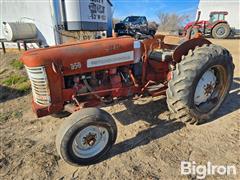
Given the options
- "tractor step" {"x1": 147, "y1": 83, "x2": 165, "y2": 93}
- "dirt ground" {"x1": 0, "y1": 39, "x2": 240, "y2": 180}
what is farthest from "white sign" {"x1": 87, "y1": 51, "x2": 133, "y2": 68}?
"dirt ground" {"x1": 0, "y1": 39, "x2": 240, "y2": 180}

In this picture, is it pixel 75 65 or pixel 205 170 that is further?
pixel 75 65

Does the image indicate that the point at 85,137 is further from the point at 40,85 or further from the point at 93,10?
the point at 93,10

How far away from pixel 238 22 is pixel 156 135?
803 inches

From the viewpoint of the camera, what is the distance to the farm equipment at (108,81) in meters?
2.87

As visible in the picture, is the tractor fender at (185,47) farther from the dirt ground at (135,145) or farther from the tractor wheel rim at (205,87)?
the dirt ground at (135,145)

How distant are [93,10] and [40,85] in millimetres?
9759

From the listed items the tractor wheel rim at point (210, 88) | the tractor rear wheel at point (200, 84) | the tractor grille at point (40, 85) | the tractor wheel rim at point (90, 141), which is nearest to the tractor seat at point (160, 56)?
the tractor rear wheel at point (200, 84)

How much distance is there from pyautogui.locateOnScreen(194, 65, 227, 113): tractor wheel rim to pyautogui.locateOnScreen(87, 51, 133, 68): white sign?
1171mm

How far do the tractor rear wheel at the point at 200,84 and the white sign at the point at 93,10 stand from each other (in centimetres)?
854

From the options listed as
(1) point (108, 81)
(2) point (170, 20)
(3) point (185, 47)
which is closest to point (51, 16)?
(1) point (108, 81)

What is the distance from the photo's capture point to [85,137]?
9.46ft

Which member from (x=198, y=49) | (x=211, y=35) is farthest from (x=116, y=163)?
(x=211, y=35)

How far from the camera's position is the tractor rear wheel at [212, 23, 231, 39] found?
16.9 m

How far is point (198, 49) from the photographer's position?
3.46 m
